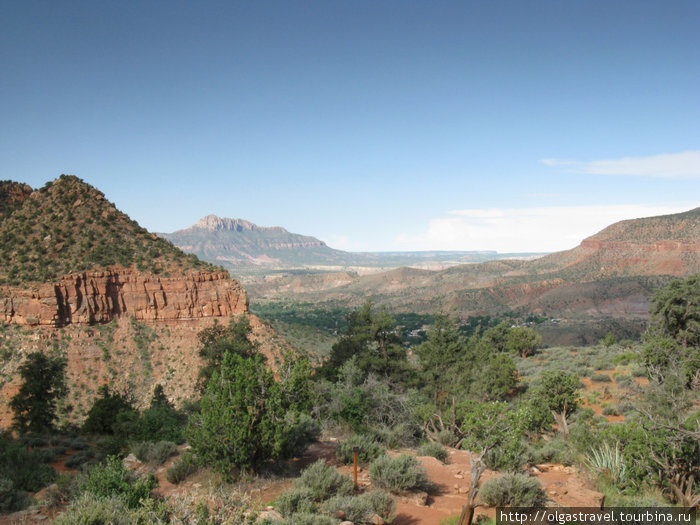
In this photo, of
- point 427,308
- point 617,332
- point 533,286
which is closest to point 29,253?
point 617,332

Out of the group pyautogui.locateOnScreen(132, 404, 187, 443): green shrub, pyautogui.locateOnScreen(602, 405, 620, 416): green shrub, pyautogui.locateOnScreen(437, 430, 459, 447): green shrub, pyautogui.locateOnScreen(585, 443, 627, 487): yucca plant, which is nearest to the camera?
pyautogui.locateOnScreen(585, 443, 627, 487): yucca plant

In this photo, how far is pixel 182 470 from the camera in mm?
9453

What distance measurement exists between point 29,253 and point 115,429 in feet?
82.1

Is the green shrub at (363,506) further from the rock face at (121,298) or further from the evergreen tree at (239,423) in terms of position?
the rock face at (121,298)

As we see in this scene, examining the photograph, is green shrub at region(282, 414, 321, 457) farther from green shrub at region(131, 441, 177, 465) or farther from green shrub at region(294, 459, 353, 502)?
green shrub at region(131, 441, 177, 465)

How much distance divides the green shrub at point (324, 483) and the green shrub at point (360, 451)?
202 cm

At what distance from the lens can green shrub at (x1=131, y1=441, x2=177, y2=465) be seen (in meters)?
11.0

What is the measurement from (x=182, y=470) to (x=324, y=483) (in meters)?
3.75

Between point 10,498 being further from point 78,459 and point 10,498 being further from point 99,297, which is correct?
point 99,297

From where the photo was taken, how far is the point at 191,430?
973 cm

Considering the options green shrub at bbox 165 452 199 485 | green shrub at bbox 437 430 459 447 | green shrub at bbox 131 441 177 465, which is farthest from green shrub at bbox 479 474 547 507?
green shrub at bbox 131 441 177 465

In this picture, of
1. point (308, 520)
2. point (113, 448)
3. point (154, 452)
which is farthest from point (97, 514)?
point (113, 448)

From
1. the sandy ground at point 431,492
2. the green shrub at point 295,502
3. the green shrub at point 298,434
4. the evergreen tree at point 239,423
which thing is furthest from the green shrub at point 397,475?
the evergreen tree at point 239,423

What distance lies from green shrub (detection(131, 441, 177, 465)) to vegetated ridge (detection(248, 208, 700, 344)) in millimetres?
41159
